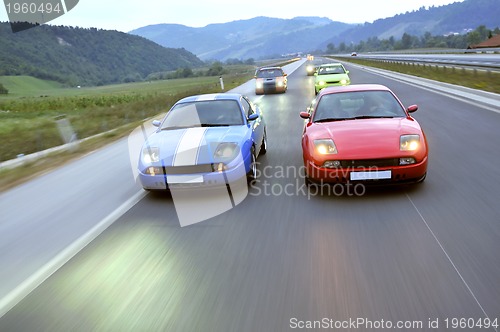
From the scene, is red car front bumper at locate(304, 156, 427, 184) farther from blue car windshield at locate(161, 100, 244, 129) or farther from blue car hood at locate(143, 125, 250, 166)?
blue car windshield at locate(161, 100, 244, 129)

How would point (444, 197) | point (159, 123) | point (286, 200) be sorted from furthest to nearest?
point (159, 123) < point (286, 200) < point (444, 197)

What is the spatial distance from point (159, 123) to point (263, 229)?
387 centimetres

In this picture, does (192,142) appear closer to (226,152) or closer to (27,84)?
(226,152)

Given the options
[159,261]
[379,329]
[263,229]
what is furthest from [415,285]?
[159,261]

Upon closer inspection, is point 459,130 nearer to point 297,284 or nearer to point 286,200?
point 286,200

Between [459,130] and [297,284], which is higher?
[297,284]

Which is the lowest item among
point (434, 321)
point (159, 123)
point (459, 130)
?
point (459, 130)

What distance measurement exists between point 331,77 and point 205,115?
14657 mm

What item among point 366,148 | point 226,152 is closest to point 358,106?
point 366,148

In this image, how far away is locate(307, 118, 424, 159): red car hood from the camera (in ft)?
19.3

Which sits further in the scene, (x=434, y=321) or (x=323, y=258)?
(x=323, y=258)

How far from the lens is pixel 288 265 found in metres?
4.09

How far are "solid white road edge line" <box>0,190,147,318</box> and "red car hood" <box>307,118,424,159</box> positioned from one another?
120 inches

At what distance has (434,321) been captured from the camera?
10.2 ft
